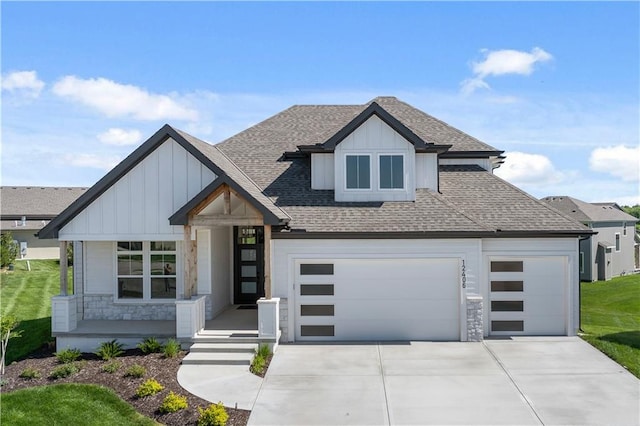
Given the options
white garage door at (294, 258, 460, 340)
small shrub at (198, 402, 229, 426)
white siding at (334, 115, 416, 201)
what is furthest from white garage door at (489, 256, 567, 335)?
small shrub at (198, 402, 229, 426)

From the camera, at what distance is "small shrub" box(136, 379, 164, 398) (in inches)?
355

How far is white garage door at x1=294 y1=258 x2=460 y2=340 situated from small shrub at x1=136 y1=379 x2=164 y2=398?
14.6 ft

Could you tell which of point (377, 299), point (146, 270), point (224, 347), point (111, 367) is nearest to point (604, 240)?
point (377, 299)

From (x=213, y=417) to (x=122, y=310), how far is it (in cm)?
731

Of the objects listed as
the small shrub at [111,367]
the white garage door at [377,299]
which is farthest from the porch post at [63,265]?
the white garage door at [377,299]

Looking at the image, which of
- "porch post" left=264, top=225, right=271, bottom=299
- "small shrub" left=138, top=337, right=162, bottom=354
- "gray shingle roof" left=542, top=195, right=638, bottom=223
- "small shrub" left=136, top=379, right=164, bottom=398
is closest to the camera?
"small shrub" left=136, top=379, right=164, bottom=398

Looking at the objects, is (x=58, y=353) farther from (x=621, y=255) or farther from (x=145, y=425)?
(x=621, y=255)

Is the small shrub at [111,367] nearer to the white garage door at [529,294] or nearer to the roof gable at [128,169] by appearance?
the roof gable at [128,169]

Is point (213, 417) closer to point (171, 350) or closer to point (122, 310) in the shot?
point (171, 350)

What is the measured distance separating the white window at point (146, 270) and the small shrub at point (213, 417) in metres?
6.40

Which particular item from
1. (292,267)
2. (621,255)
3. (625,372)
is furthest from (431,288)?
(621,255)

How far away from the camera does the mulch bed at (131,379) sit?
830 centimetres

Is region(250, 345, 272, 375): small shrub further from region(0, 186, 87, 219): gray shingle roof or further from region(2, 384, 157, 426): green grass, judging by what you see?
region(0, 186, 87, 219): gray shingle roof

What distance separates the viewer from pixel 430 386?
9375 mm
